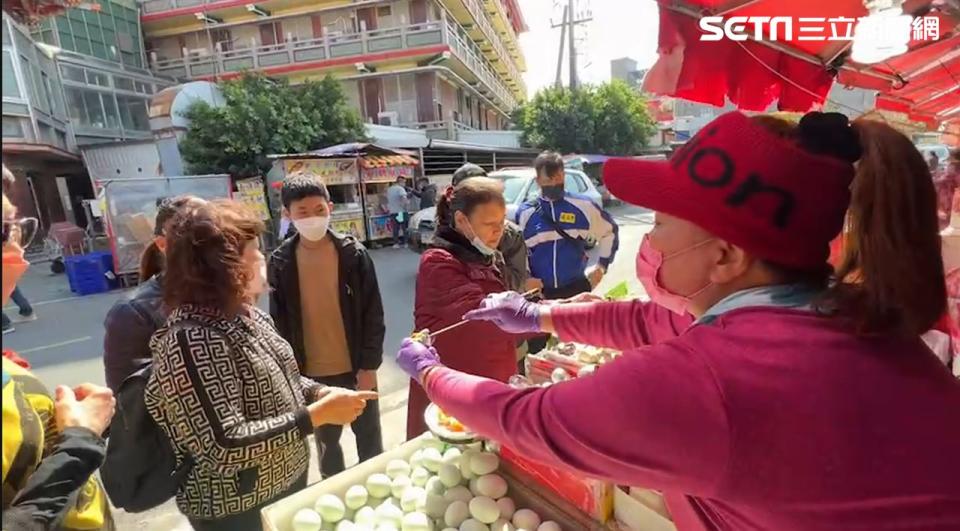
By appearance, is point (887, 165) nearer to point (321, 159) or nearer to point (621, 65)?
point (321, 159)

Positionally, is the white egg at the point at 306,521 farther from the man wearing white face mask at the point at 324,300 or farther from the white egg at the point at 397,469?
the man wearing white face mask at the point at 324,300

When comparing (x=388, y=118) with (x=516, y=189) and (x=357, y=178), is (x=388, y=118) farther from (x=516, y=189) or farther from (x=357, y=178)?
(x=516, y=189)

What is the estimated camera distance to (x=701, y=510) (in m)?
0.88

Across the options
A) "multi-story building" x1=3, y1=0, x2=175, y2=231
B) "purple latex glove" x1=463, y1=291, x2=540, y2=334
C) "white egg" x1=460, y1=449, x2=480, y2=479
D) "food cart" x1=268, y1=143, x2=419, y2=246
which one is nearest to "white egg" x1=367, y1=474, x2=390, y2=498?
"white egg" x1=460, y1=449, x2=480, y2=479

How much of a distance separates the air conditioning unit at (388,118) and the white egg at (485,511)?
64.3 ft

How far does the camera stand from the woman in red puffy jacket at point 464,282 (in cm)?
205

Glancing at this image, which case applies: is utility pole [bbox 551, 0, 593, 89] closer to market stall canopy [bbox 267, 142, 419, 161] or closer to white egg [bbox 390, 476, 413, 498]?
market stall canopy [bbox 267, 142, 419, 161]

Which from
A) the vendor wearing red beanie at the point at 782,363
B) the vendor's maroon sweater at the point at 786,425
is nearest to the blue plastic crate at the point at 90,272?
the vendor wearing red beanie at the point at 782,363

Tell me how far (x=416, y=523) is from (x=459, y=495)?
0.14 metres

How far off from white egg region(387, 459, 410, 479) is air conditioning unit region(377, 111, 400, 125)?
1935cm

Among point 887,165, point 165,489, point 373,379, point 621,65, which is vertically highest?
point 621,65

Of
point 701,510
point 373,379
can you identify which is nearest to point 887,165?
point 701,510

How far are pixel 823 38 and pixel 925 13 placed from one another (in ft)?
1.34

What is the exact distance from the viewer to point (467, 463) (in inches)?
58.7
